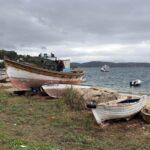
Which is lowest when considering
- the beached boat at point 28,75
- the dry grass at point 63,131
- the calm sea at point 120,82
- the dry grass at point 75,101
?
the calm sea at point 120,82

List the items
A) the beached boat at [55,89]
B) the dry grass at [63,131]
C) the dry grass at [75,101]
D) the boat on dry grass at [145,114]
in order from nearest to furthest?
the dry grass at [63,131], the boat on dry grass at [145,114], the dry grass at [75,101], the beached boat at [55,89]

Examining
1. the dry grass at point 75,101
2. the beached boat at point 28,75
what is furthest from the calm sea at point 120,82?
the dry grass at point 75,101

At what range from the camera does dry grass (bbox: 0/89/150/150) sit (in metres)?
11.2

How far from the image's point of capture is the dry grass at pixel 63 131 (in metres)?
11.2

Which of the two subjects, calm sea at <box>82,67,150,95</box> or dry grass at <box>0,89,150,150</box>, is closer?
dry grass at <box>0,89,150,150</box>

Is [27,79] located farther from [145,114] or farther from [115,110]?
[115,110]

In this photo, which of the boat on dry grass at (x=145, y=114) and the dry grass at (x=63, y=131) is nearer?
the dry grass at (x=63, y=131)

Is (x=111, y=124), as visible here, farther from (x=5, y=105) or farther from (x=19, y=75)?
(x=19, y=75)

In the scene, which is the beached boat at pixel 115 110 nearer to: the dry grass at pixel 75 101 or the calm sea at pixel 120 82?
the dry grass at pixel 75 101

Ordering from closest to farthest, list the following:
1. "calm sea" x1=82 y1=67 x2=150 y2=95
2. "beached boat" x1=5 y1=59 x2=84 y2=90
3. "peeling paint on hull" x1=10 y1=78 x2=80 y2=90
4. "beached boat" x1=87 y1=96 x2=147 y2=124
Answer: "beached boat" x1=87 y1=96 x2=147 y2=124 → "beached boat" x1=5 y1=59 x2=84 y2=90 → "peeling paint on hull" x1=10 y1=78 x2=80 y2=90 → "calm sea" x1=82 y1=67 x2=150 y2=95

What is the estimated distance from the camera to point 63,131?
1298 centimetres

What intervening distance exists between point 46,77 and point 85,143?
1329 cm

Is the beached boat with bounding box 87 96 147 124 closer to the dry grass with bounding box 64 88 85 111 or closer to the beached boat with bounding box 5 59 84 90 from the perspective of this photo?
the dry grass with bounding box 64 88 85 111

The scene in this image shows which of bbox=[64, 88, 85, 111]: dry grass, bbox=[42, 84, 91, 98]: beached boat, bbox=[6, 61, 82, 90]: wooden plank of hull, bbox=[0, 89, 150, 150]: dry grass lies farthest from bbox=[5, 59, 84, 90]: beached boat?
bbox=[0, 89, 150, 150]: dry grass
